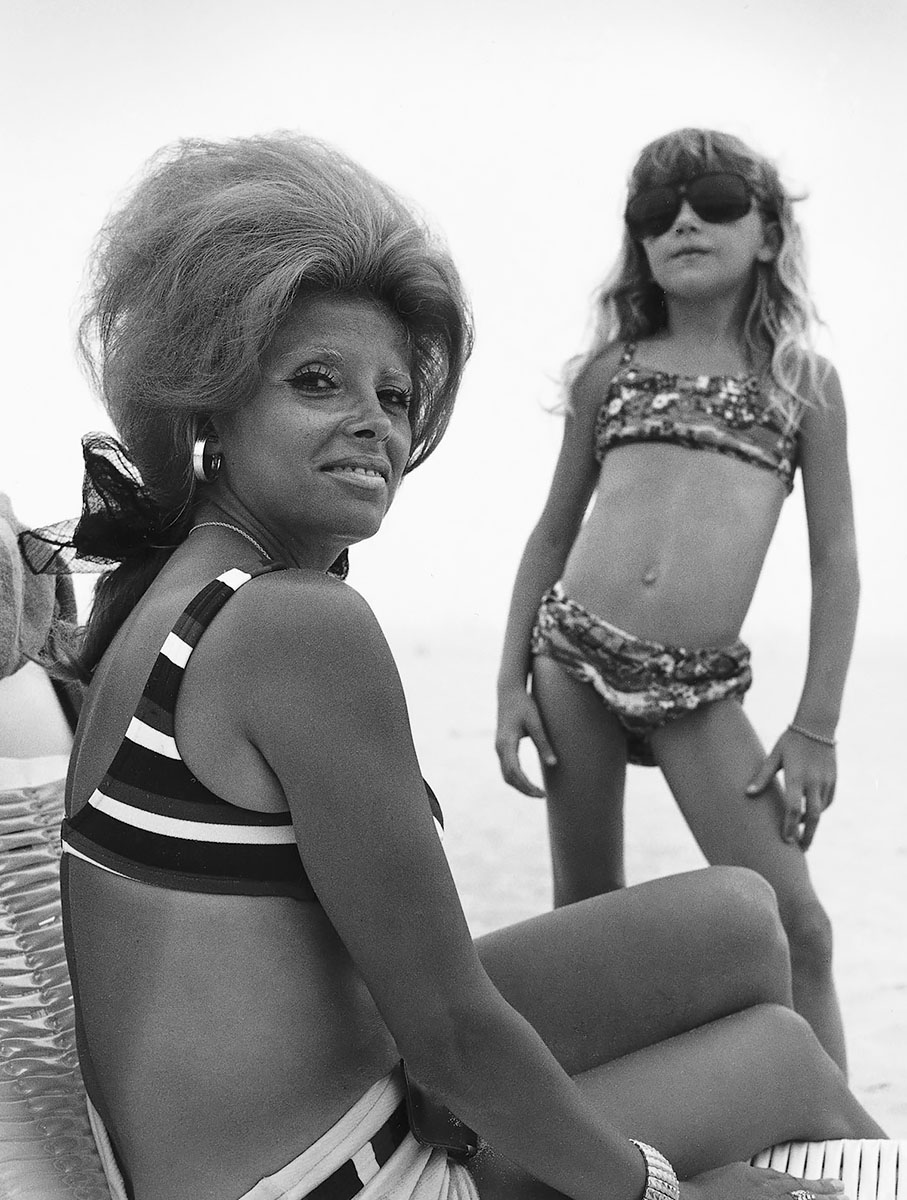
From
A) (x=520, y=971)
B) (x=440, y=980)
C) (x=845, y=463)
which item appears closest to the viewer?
(x=440, y=980)

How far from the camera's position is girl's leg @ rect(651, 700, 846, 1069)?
2.58m

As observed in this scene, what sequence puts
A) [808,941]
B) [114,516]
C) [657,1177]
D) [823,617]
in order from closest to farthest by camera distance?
[657,1177] < [114,516] < [808,941] < [823,617]

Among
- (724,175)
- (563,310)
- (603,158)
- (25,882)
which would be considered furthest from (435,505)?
(25,882)

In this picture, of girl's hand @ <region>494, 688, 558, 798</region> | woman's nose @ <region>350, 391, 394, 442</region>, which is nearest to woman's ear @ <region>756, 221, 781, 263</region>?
girl's hand @ <region>494, 688, 558, 798</region>

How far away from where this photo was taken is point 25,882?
5.37 feet

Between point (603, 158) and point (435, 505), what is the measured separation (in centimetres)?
202

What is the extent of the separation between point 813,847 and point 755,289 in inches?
108

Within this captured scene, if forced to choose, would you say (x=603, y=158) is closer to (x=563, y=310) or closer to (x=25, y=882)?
(x=563, y=310)

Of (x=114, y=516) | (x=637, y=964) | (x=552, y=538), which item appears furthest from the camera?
(x=552, y=538)

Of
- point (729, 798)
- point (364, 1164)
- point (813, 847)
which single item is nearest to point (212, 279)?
point (364, 1164)

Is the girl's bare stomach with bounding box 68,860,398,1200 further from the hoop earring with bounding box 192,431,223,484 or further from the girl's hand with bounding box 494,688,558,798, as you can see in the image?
the girl's hand with bounding box 494,688,558,798

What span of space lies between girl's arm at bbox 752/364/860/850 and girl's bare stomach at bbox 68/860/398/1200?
1573mm

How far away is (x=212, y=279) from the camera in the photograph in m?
1.35

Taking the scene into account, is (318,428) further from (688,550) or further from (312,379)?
(688,550)
